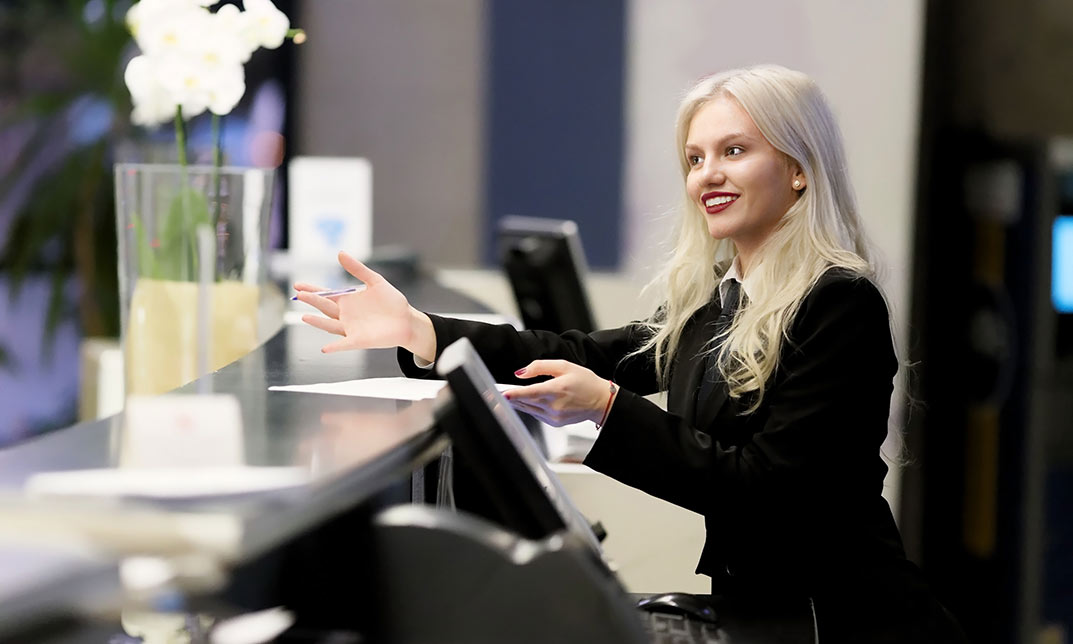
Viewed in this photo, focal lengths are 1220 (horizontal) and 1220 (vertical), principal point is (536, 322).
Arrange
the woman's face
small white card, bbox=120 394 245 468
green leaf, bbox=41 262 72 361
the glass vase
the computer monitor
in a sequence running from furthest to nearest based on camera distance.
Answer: green leaf, bbox=41 262 72 361
the computer monitor
the glass vase
the woman's face
small white card, bbox=120 394 245 468

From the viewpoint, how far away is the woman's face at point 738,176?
1.46 metres

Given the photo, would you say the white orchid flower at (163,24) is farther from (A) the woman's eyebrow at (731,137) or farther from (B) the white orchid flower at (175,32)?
(A) the woman's eyebrow at (731,137)

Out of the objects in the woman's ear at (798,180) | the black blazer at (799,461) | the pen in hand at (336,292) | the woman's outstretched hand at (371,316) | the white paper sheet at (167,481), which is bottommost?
the black blazer at (799,461)

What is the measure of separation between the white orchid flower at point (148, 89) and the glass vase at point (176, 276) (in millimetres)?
78

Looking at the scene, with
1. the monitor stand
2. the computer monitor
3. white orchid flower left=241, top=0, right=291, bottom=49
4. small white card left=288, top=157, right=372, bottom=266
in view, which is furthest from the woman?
small white card left=288, top=157, right=372, bottom=266

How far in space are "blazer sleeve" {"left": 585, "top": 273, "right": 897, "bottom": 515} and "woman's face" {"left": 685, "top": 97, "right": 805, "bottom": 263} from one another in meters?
0.16

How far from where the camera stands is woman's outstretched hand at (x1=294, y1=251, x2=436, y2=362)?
1.38 m

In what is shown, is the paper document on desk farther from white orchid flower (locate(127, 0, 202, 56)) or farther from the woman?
white orchid flower (locate(127, 0, 202, 56))

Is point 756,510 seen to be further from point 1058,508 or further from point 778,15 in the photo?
point 778,15

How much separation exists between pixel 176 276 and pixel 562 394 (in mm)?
727

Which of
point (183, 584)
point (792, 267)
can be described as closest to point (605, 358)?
point (792, 267)

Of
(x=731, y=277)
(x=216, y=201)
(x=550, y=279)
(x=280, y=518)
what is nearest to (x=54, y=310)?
(x=550, y=279)

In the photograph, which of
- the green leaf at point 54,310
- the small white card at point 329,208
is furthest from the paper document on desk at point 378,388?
the green leaf at point 54,310

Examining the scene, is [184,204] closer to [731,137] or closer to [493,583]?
[731,137]
